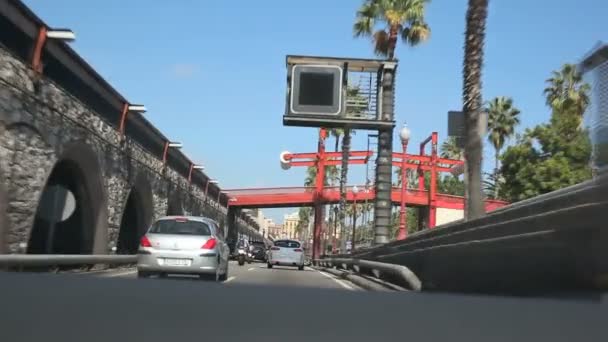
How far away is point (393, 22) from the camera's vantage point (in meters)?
28.6

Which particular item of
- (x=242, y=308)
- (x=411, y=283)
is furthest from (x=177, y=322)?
(x=411, y=283)

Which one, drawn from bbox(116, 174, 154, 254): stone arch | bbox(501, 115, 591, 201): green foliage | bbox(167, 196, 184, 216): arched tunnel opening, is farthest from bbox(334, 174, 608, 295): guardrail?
bbox(501, 115, 591, 201): green foliage

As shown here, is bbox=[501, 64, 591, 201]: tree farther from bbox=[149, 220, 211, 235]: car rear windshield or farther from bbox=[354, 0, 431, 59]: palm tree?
bbox=[149, 220, 211, 235]: car rear windshield

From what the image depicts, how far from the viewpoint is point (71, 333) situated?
6.03m

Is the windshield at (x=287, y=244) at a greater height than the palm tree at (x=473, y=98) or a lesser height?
lesser

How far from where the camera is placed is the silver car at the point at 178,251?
1514 cm

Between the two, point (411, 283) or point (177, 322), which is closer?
point (177, 322)

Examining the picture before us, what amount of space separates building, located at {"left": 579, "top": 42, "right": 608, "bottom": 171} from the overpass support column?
51.4ft

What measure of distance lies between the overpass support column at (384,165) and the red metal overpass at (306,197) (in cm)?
3257

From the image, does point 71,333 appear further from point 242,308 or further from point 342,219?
point 342,219

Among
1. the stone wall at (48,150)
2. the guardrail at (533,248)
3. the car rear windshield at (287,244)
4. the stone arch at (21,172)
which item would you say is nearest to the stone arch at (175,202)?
the car rear windshield at (287,244)

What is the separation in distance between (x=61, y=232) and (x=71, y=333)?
20.0 meters

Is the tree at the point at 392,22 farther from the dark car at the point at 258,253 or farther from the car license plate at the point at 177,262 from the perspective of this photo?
the dark car at the point at 258,253

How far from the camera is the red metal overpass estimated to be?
56094mm
